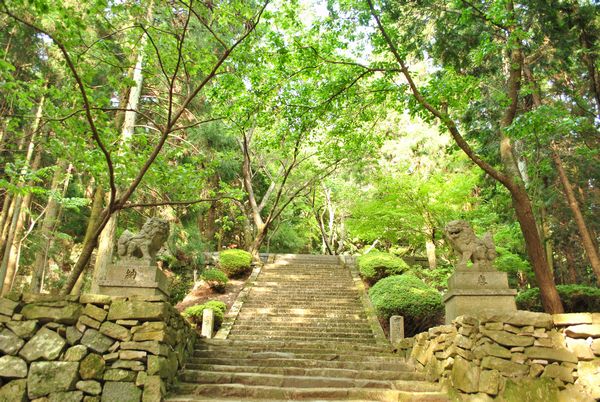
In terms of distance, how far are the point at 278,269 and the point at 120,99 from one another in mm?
7848

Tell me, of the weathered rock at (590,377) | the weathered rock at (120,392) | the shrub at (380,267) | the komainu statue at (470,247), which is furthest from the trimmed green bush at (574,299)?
the weathered rock at (120,392)

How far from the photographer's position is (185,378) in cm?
582

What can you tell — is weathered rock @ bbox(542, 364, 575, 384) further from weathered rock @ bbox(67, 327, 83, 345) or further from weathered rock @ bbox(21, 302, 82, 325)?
weathered rock @ bbox(21, 302, 82, 325)

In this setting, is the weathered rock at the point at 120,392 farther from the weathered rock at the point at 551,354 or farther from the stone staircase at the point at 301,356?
the weathered rock at the point at 551,354

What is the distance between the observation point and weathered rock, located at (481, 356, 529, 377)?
4.28 meters

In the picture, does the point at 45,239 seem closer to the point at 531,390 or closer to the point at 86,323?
the point at 86,323

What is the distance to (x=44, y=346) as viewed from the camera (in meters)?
4.75

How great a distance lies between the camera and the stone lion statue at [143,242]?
239 inches

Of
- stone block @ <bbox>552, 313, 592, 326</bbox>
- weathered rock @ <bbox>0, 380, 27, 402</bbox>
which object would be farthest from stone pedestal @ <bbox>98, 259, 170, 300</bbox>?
stone block @ <bbox>552, 313, 592, 326</bbox>

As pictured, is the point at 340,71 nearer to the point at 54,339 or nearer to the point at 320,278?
the point at 54,339

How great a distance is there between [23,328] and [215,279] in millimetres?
7732

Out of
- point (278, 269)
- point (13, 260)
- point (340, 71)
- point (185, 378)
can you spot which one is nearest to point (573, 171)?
point (340, 71)

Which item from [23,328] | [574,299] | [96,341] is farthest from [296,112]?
[574,299]

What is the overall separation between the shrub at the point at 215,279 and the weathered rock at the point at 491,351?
9061mm
